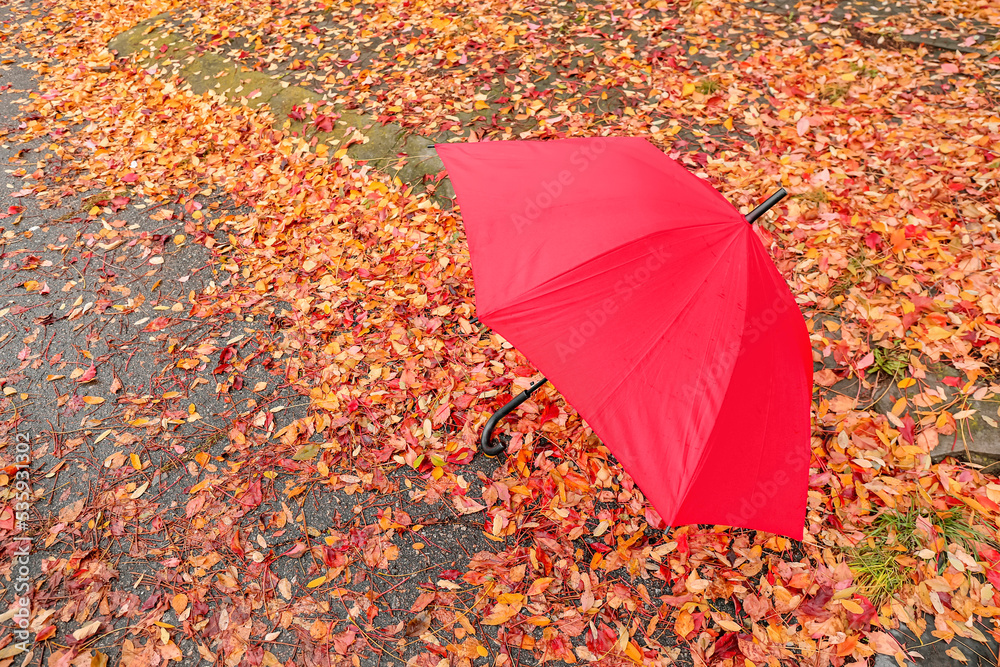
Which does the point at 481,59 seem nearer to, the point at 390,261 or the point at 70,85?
the point at 390,261

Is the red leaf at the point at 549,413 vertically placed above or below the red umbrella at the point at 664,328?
below

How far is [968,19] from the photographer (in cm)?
489

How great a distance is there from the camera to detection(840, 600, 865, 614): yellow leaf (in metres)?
2.21

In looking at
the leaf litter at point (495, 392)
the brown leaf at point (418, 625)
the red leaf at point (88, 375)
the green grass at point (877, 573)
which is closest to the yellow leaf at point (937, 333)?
the leaf litter at point (495, 392)

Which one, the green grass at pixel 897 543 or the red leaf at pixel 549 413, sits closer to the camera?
the green grass at pixel 897 543

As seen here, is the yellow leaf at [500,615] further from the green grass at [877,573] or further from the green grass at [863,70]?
the green grass at [863,70]

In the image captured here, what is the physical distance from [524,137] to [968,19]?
4479 millimetres

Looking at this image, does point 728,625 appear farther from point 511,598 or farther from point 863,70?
point 863,70
